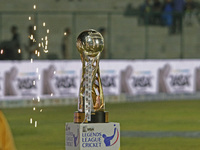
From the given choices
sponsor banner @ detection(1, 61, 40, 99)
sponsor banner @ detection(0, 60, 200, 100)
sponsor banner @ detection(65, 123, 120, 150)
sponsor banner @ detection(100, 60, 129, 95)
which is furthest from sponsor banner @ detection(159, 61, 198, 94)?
sponsor banner @ detection(65, 123, 120, 150)

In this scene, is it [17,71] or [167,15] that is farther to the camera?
[167,15]

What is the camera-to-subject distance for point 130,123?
18906 millimetres

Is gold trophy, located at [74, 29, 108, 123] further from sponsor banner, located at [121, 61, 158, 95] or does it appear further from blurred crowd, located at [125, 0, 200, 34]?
blurred crowd, located at [125, 0, 200, 34]

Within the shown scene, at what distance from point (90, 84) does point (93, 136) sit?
1.19ft

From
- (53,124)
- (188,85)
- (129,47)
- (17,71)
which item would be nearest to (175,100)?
(188,85)

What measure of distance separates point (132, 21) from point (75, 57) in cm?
457

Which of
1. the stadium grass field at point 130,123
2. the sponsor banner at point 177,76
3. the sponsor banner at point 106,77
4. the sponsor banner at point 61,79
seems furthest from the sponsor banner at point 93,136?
the sponsor banner at point 177,76

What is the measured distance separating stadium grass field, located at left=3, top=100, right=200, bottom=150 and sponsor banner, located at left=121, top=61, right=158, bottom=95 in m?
0.71

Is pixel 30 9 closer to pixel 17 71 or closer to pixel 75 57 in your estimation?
pixel 75 57

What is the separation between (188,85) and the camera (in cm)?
2719

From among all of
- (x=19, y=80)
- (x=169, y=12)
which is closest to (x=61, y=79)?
(x=19, y=80)

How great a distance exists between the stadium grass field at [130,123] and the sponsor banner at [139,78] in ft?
2.32

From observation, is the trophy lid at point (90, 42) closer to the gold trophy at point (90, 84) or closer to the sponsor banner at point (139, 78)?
the gold trophy at point (90, 84)

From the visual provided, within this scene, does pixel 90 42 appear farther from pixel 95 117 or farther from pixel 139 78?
pixel 139 78
